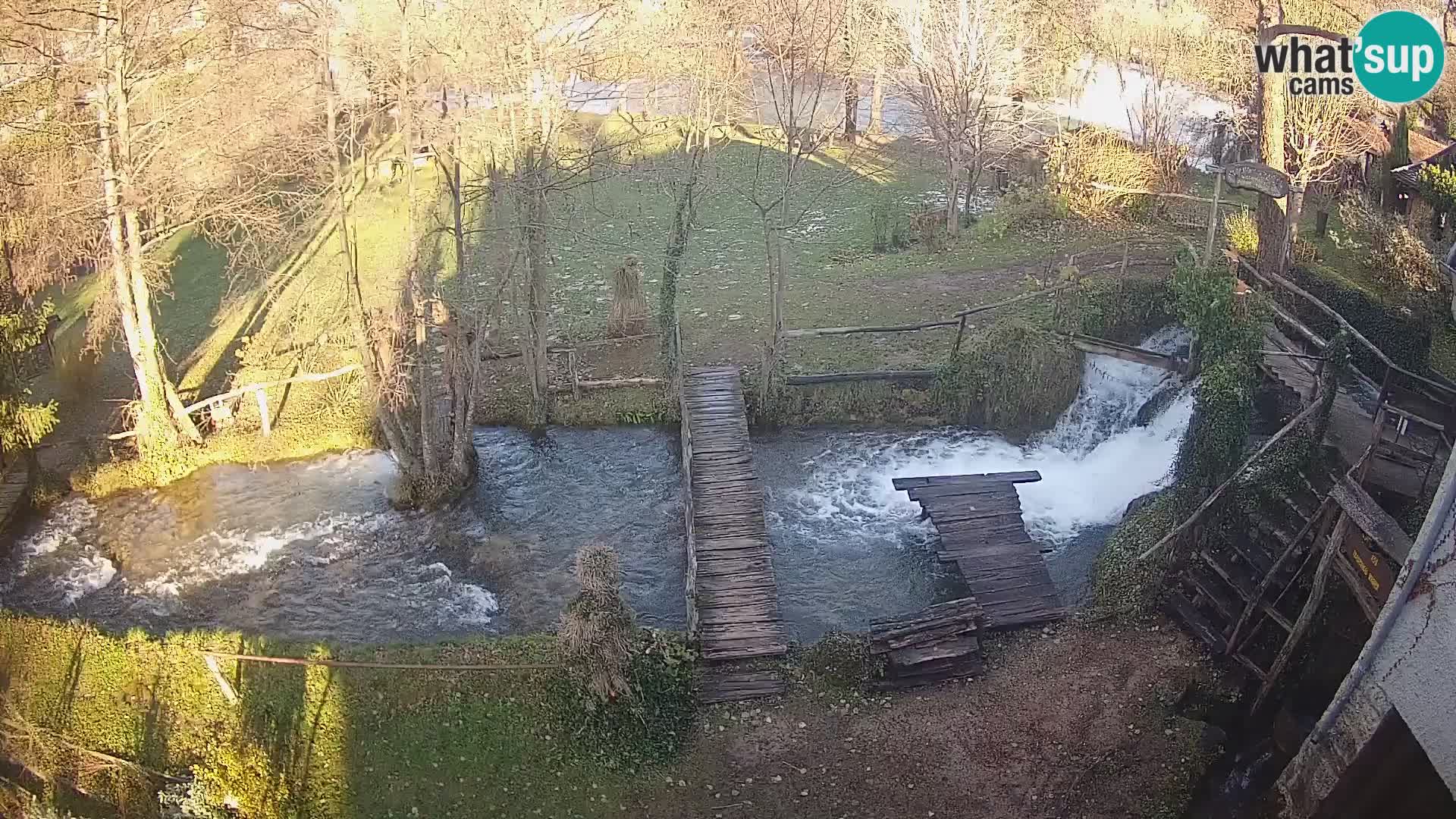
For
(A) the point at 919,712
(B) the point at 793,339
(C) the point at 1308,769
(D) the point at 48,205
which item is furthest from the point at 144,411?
(C) the point at 1308,769

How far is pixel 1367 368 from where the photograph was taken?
54.5 feet

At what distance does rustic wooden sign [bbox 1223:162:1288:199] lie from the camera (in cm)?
1975

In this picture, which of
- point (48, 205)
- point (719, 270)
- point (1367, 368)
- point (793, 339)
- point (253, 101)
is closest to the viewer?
point (1367, 368)

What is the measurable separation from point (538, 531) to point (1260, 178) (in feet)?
48.3

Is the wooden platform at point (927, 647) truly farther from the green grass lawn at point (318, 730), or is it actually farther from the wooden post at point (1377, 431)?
the wooden post at point (1377, 431)

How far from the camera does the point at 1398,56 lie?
2309 centimetres

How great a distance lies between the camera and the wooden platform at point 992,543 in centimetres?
1484

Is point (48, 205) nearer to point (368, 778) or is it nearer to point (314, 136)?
point (314, 136)

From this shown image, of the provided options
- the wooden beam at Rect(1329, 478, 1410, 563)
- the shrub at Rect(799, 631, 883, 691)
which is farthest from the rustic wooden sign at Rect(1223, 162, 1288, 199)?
the shrub at Rect(799, 631, 883, 691)

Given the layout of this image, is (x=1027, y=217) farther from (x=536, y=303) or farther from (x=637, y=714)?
(x=637, y=714)

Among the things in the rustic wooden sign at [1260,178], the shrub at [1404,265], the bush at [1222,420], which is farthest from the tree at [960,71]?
the bush at [1222,420]

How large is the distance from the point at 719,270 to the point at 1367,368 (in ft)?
49.9

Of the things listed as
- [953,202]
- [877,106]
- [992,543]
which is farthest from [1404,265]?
[877,106]

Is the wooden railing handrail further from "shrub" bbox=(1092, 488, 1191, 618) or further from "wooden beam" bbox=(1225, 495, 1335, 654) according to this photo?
"shrub" bbox=(1092, 488, 1191, 618)
